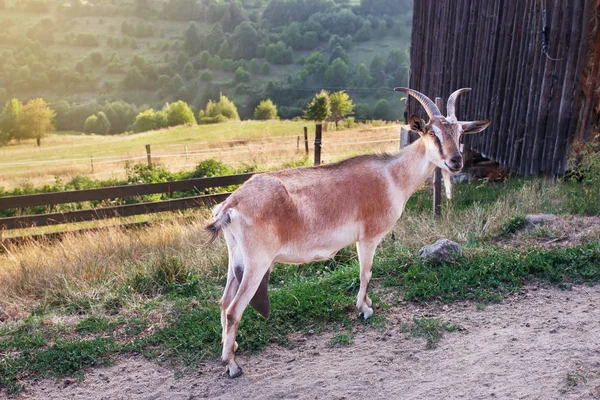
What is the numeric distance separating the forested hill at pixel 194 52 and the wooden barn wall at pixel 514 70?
230ft

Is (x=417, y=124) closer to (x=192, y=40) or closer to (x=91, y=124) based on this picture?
(x=91, y=124)

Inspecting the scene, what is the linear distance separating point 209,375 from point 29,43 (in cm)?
11363

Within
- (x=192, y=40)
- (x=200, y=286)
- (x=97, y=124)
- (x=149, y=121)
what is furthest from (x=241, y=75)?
(x=200, y=286)

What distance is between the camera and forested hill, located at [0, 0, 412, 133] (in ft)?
306

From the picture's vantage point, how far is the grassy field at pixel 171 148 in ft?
105

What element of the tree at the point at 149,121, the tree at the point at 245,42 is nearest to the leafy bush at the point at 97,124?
the tree at the point at 149,121

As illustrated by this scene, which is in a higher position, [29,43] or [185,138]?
[29,43]

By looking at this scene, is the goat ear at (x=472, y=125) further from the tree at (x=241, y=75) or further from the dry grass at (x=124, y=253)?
the tree at (x=241, y=75)

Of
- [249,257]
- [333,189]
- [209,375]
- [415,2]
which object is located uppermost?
[415,2]

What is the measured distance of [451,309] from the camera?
258 inches

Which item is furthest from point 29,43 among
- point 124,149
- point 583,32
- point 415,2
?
point 583,32

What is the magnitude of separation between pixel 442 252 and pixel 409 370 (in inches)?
102

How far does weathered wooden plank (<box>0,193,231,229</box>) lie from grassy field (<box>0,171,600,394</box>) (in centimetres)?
175

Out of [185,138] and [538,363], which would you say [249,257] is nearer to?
[538,363]
